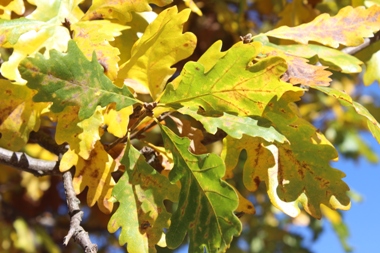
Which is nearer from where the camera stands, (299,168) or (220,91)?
(220,91)

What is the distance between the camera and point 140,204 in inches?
35.3

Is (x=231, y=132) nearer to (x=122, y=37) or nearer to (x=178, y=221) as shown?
(x=178, y=221)

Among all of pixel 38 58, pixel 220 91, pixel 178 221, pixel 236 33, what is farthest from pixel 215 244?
pixel 236 33

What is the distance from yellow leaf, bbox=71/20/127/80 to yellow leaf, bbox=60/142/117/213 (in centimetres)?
14

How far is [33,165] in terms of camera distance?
102 centimetres

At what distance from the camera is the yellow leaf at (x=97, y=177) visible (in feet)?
3.20

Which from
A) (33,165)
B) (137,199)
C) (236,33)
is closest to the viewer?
(137,199)

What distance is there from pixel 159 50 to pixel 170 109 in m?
0.10

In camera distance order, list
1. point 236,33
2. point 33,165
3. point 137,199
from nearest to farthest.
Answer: point 137,199 < point 33,165 < point 236,33

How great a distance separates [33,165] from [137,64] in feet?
0.84

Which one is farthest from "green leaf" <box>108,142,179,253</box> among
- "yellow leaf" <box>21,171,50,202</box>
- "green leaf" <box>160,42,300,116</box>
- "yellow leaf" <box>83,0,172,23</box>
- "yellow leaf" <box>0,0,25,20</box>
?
"yellow leaf" <box>21,171,50,202</box>

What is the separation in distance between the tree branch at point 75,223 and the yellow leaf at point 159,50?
0.62ft

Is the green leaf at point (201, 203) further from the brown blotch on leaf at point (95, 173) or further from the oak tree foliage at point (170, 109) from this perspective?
the brown blotch on leaf at point (95, 173)

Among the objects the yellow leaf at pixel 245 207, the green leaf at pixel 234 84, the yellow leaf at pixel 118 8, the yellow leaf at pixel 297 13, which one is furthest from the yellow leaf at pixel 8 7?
the yellow leaf at pixel 297 13
